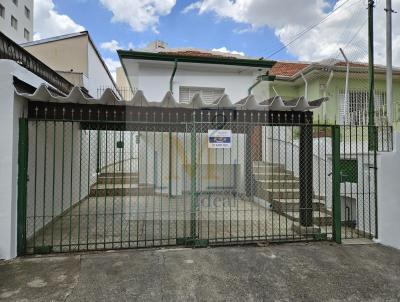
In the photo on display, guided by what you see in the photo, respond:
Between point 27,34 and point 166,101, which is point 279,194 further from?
point 27,34

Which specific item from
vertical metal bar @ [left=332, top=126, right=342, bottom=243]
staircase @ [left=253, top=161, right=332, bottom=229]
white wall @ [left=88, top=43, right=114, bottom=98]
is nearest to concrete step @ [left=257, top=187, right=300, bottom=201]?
staircase @ [left=253, top=161, right=332, bottom=229]

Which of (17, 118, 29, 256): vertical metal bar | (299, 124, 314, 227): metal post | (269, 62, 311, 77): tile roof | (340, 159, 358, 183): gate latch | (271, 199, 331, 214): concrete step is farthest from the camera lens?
(269, 62, 311, 77): tile roof

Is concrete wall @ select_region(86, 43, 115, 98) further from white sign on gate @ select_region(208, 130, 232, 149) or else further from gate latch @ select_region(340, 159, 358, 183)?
gate latch @ select_region(340, 159, 358, 183)

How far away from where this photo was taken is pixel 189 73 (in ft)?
29.3

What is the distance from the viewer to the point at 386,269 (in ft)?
13.3

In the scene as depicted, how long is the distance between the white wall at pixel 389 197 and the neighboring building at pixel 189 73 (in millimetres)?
5128

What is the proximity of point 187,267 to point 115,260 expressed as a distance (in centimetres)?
113

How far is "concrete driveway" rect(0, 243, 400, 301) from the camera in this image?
3270 millimetres

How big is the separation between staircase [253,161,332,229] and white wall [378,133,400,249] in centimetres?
115

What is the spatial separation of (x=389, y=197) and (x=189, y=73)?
6539 mm

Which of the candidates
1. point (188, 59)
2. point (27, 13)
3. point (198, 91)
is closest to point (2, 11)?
point (27, 13)

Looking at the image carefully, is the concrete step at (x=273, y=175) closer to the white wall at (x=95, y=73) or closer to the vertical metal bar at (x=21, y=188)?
the vertical metal bar at (x=21, y=188)

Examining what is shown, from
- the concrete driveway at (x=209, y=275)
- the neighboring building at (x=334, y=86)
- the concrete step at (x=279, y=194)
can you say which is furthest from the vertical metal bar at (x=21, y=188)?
the neighboring building at (x=334, y=86)

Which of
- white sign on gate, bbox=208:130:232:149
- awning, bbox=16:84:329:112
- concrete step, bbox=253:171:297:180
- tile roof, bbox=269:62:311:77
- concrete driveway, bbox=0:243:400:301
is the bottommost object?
concrete driveway, bbox=0:243:400:301
